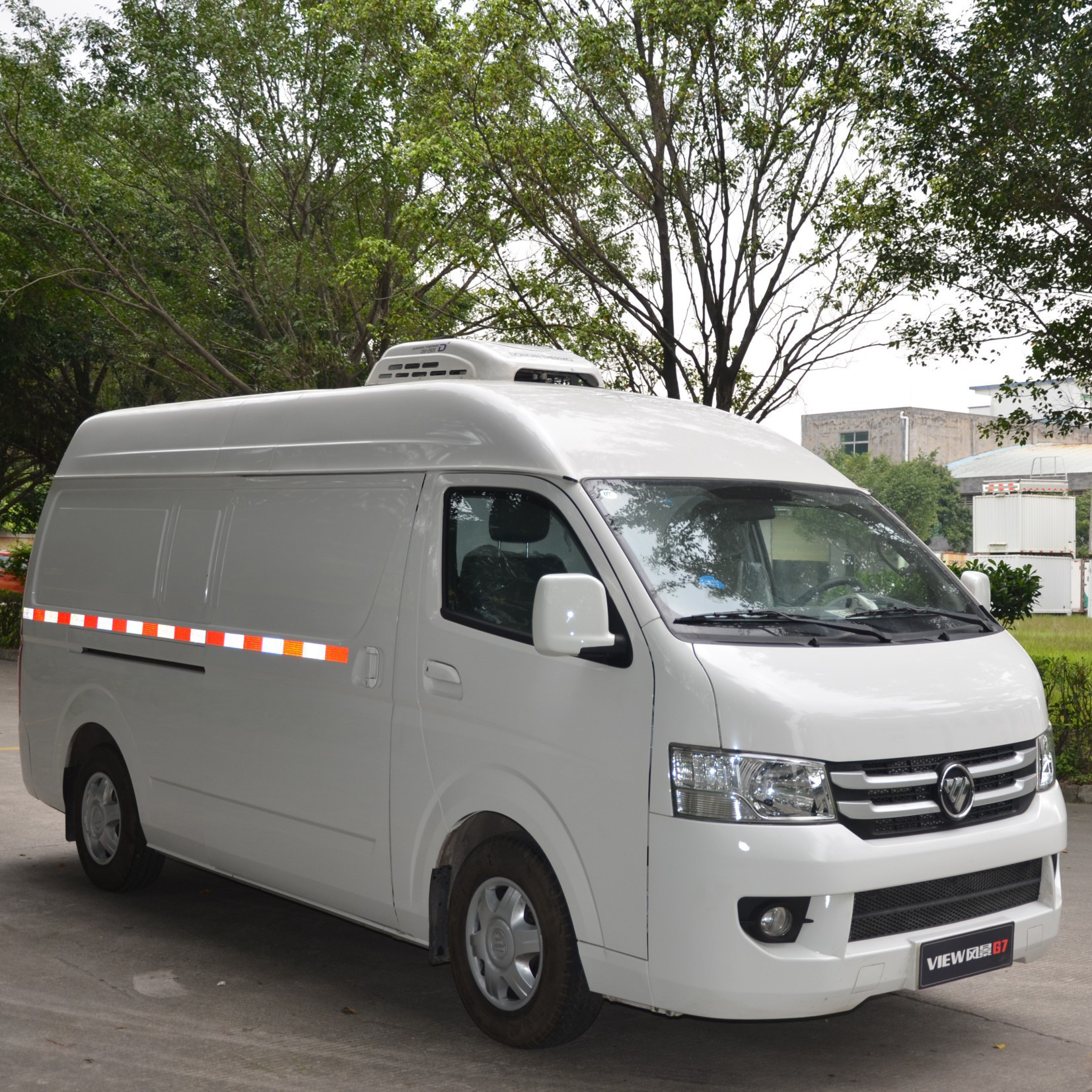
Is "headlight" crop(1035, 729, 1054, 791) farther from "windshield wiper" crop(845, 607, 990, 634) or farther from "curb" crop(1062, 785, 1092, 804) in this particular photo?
"curb" crop(1062, 785, 1092, 804)

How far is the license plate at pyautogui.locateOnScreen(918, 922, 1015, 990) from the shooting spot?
455 cm

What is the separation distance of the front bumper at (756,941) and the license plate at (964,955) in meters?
0.07

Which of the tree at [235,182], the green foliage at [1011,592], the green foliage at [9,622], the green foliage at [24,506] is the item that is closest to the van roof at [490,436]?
the green foliage at [1011,592]

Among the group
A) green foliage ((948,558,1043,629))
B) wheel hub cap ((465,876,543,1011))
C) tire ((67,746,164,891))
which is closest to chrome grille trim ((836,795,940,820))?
wheel hub cap ((465,876,543,1011))

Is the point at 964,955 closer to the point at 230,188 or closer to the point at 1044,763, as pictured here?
the point at 1044,763

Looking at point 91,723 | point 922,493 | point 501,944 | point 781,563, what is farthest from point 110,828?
point 922,493

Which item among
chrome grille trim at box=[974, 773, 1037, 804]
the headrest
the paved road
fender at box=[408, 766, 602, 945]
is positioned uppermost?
the headrest

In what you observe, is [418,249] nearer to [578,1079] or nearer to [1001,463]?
[578,1079]

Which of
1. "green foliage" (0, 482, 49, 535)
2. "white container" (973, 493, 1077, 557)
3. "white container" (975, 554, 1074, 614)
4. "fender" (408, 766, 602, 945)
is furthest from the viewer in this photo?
"white container" (973, 493, 1077, 557)

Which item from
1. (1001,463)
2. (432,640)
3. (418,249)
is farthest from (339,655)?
Result: (1001,463)

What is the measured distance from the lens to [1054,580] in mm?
40219

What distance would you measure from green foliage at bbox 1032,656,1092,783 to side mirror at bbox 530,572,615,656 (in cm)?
767

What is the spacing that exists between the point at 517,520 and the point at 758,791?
145 centimetres

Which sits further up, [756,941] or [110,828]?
[756,941]
